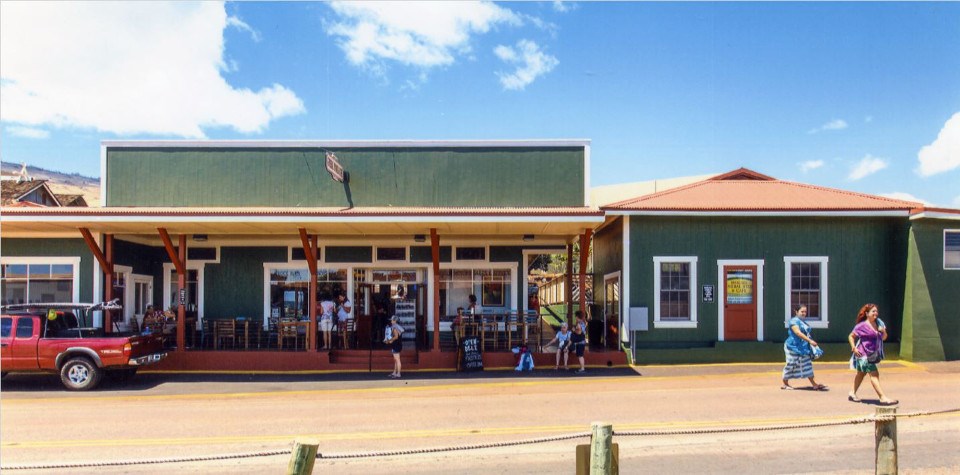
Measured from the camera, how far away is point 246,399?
41.8 ft

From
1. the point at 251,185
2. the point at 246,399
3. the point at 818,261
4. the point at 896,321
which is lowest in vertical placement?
the point at 246,399

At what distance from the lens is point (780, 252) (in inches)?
669

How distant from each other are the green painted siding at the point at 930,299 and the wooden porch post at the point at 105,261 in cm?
1838

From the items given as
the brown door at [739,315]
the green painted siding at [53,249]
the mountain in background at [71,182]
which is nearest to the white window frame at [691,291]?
the brown door at [739,315]

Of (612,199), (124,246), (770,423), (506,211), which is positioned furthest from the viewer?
(612,199)

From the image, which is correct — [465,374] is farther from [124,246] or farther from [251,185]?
[124,246]

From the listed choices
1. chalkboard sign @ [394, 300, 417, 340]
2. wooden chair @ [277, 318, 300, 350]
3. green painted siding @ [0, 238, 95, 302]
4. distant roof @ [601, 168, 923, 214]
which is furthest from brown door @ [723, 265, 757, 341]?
green painted siding @ [0, 238, 95, 302]

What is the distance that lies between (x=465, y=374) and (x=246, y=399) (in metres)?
4.71

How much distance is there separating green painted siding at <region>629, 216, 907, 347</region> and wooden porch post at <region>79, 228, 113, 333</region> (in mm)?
12240

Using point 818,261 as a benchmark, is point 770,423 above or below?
below

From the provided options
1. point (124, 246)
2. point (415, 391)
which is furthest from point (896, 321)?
point (124, 246)

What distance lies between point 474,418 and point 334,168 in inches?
354

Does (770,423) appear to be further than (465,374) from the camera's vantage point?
No

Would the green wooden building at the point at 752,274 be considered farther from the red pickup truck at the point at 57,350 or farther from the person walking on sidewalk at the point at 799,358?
the red pickup truck at the point at 57,350
